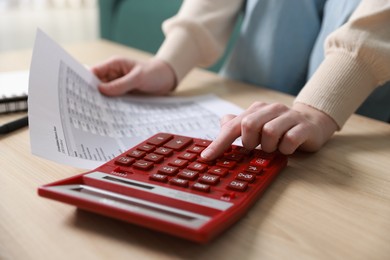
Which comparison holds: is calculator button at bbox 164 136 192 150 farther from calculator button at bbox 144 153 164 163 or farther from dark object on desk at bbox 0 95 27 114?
dark object on desk at bbox 0 95 27 114

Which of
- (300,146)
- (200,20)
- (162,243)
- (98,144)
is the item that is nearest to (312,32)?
(200,20)

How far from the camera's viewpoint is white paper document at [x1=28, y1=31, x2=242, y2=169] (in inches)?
17.3

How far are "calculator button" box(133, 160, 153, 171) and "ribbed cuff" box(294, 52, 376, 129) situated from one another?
213mm

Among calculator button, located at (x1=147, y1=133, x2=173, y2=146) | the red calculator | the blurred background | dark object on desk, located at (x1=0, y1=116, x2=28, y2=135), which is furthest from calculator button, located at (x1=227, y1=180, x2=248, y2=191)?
the blurred background

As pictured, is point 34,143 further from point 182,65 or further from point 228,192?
point 182,65

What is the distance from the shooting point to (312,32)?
2.58 ft

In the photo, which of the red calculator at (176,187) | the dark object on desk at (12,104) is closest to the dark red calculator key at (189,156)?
the red calculator at (176,187)

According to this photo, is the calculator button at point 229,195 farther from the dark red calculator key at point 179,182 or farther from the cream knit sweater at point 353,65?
the cream knit sweater at point 353,65

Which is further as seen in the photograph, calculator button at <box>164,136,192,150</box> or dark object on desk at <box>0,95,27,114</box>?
dark object on desk at <box>0,95,27,114</box>

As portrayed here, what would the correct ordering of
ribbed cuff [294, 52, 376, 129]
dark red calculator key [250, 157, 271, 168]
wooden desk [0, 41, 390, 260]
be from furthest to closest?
ribbed cuff [294, 52, 376, 129]
dark red calculator key [250, 157, 271, 168]
wooden desk [0, 41, 390, 260]

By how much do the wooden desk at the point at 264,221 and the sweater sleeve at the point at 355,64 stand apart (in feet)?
0.22

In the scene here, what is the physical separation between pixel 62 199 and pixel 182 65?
45 centimetres

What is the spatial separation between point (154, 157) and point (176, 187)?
60mm

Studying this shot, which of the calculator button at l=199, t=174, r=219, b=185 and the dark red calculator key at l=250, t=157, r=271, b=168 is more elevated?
the calculator button at l=199, t=174, r=219, b=185
